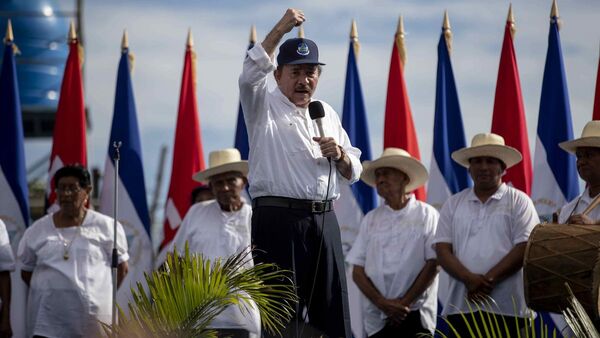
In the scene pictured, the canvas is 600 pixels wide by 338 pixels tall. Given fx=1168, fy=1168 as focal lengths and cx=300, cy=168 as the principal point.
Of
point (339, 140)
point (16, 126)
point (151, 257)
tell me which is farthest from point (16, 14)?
point (339, 140)

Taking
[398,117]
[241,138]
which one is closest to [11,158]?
[241,138]

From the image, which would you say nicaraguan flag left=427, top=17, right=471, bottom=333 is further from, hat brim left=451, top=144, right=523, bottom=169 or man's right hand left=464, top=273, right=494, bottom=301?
man's right hand left=464, top=273, right=494, bottom=301

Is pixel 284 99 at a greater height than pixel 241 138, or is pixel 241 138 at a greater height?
pixel 241 138

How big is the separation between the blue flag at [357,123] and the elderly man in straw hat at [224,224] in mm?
2474

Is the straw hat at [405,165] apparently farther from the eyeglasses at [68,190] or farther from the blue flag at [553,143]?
the eyeglasses at [68,190]

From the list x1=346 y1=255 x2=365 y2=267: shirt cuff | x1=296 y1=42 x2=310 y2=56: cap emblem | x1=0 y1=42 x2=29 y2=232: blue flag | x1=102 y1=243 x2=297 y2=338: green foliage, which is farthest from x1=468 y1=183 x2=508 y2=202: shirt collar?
x1=0 y1=42 x2=29 y2=232: blue flag

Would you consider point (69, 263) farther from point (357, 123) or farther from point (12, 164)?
point (357, 123)

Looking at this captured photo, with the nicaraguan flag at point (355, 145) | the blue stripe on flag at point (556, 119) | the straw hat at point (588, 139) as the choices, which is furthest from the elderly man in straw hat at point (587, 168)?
the nicaraguan flag at point (355, 145)

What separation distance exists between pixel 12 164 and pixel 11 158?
3.2 inches

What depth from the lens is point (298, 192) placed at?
627cm

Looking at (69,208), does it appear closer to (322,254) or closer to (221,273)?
(322,254)

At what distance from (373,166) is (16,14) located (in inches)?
454

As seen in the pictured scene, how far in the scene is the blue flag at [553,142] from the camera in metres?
10.7

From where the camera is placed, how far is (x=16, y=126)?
12.3 m
